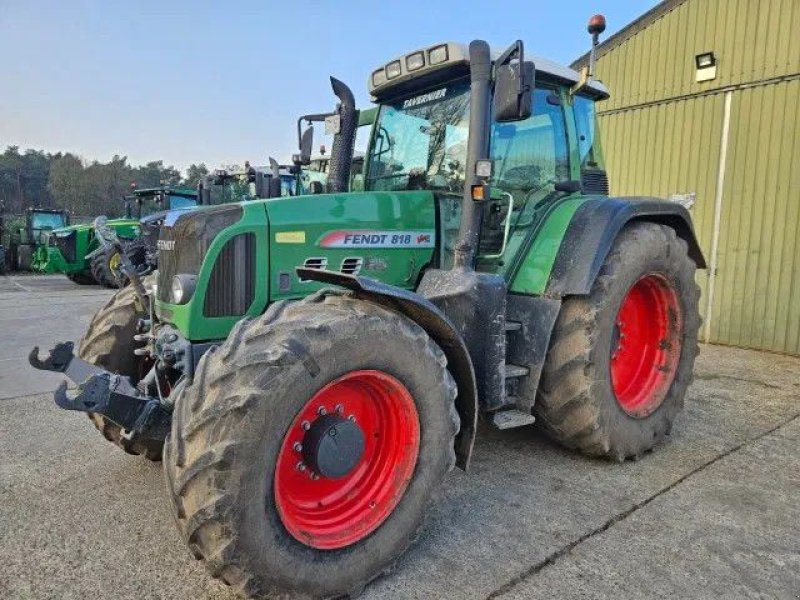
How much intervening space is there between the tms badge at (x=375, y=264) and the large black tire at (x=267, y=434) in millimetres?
739

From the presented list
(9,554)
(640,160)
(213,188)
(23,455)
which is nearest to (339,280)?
(9,554)

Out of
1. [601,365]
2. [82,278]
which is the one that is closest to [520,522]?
[601,365]

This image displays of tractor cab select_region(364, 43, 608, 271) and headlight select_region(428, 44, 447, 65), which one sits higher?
headlight select_region(428, 44, 447, 65)

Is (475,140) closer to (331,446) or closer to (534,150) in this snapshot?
(534,150)

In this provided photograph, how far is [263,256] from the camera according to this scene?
2.81 metres

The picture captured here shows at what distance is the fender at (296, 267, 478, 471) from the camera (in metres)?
2.33

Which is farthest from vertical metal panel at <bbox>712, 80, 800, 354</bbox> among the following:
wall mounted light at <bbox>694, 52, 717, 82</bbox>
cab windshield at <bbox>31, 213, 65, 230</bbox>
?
cab windshield at <bbox>31, 213, 65, 230</bbox>

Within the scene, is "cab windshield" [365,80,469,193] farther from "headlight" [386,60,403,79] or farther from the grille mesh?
the grille mesh

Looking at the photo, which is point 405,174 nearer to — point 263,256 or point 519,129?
point 519,129

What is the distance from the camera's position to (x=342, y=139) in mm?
3865

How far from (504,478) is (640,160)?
246 inches

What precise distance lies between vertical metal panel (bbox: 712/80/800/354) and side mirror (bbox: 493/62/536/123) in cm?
549

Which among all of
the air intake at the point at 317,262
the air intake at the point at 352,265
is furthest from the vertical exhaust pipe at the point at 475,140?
the air intake at the point at 317,262

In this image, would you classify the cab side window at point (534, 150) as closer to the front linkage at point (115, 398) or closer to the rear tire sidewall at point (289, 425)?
the rear tire sidewall at point (289, 425)
